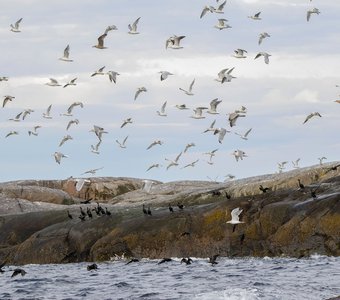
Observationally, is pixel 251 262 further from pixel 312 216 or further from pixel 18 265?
pixel 18 265

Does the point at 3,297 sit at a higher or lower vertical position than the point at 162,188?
lower

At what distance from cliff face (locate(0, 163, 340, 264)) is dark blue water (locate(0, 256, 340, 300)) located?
0.99 metres

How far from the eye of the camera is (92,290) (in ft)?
90.7

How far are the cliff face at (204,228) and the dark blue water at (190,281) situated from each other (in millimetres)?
995

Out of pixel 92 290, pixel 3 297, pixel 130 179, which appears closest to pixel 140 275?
pixel 92 290

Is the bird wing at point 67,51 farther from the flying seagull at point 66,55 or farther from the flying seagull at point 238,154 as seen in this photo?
the flying seagull at point 238,154

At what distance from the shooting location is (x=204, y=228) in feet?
120

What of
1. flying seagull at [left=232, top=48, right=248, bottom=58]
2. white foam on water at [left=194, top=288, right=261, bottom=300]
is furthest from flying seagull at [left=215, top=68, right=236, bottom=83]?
white foam on water at [left=194, top=288, right=261, bottom=300]

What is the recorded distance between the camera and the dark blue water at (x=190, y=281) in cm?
2475

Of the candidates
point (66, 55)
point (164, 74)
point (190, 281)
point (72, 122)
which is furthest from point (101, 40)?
point (190, 281)

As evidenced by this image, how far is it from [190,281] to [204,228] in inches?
336

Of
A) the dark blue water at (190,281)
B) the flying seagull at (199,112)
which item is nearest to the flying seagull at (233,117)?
the flying seagull at (199,112)

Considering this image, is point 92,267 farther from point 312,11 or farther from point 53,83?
point 312,11

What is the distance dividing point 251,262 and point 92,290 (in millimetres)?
7948
